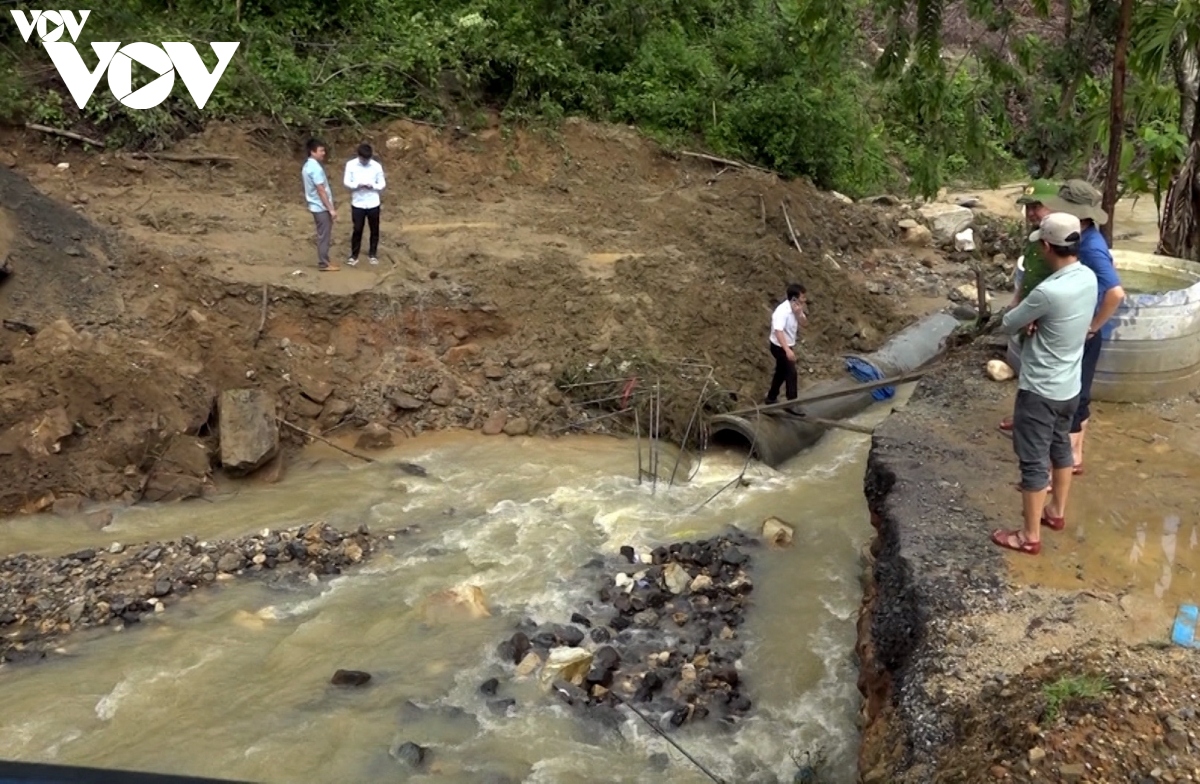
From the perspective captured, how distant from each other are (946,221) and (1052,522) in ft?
39.6

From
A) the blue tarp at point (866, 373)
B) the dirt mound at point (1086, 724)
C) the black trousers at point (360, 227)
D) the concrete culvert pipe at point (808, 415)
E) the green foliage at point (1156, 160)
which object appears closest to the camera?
the dirt mound at point (1086, 724)

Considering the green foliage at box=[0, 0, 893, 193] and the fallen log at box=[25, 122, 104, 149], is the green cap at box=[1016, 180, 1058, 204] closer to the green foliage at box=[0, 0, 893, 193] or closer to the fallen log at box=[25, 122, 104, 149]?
the green foliage at box=[0, 0, 893, 193]

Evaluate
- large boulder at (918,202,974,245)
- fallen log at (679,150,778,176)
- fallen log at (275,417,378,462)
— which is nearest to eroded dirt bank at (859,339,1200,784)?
fallen log at (275,417,378,462)

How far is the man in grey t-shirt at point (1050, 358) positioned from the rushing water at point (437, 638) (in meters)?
1.95

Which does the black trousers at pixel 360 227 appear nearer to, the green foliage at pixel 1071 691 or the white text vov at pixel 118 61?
the white text vov at pixel 118 61

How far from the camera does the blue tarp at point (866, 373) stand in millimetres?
10609

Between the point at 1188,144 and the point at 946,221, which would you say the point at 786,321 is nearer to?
the point at 1188,144

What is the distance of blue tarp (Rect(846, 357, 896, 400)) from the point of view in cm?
1061

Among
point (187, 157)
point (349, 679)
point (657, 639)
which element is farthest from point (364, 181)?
point (657, 639)

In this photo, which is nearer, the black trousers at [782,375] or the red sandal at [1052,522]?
the red sandal at [1052,522]

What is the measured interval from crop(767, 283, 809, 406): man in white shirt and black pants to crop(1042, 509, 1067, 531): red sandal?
13.5 ft

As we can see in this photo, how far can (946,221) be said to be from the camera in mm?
16797

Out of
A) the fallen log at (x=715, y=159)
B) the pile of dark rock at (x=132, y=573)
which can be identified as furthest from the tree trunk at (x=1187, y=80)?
the pile of dark rock at (x=132, y=573)

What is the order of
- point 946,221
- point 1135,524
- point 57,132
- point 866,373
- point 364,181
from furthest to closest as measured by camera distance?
point 946,221
point 57,132
point 364,181
point 866,373
point 1135,524
